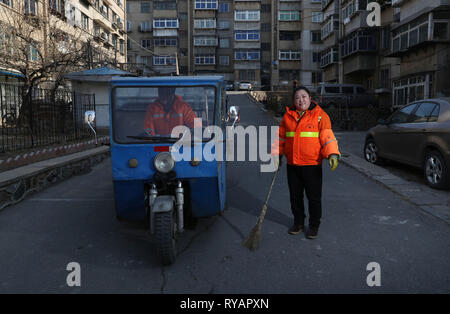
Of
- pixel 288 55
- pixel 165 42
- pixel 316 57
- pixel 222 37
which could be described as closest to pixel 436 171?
pixel 316 57

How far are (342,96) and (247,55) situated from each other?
3610 cm

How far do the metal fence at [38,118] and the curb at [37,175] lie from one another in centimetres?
125

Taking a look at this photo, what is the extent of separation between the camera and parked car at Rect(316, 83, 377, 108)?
1054 inches

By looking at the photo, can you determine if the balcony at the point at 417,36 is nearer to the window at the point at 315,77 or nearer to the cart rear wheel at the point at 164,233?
the cart rear wheel at the point at 164,233

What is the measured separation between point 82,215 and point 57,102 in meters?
8.67

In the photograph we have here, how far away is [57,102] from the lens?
13.4 m

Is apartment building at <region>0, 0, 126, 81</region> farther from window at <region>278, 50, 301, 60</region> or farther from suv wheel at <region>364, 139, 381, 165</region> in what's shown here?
window at <region>278, 50, 301, 60</region>

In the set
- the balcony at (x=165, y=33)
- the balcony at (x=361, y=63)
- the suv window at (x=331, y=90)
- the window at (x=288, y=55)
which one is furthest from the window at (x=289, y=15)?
the suv window at (x=331, y=90)

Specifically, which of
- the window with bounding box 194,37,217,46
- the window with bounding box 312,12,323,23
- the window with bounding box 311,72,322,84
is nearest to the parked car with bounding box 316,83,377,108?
the window with bounding box 311,72,322,84

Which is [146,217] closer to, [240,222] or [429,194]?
[240,222]

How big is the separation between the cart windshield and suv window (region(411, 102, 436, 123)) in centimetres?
523

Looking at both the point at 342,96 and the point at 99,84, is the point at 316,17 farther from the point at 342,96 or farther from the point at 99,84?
the point at 99,84

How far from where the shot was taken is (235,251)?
445 cm

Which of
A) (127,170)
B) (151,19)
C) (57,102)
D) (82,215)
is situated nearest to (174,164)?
(127,170)
